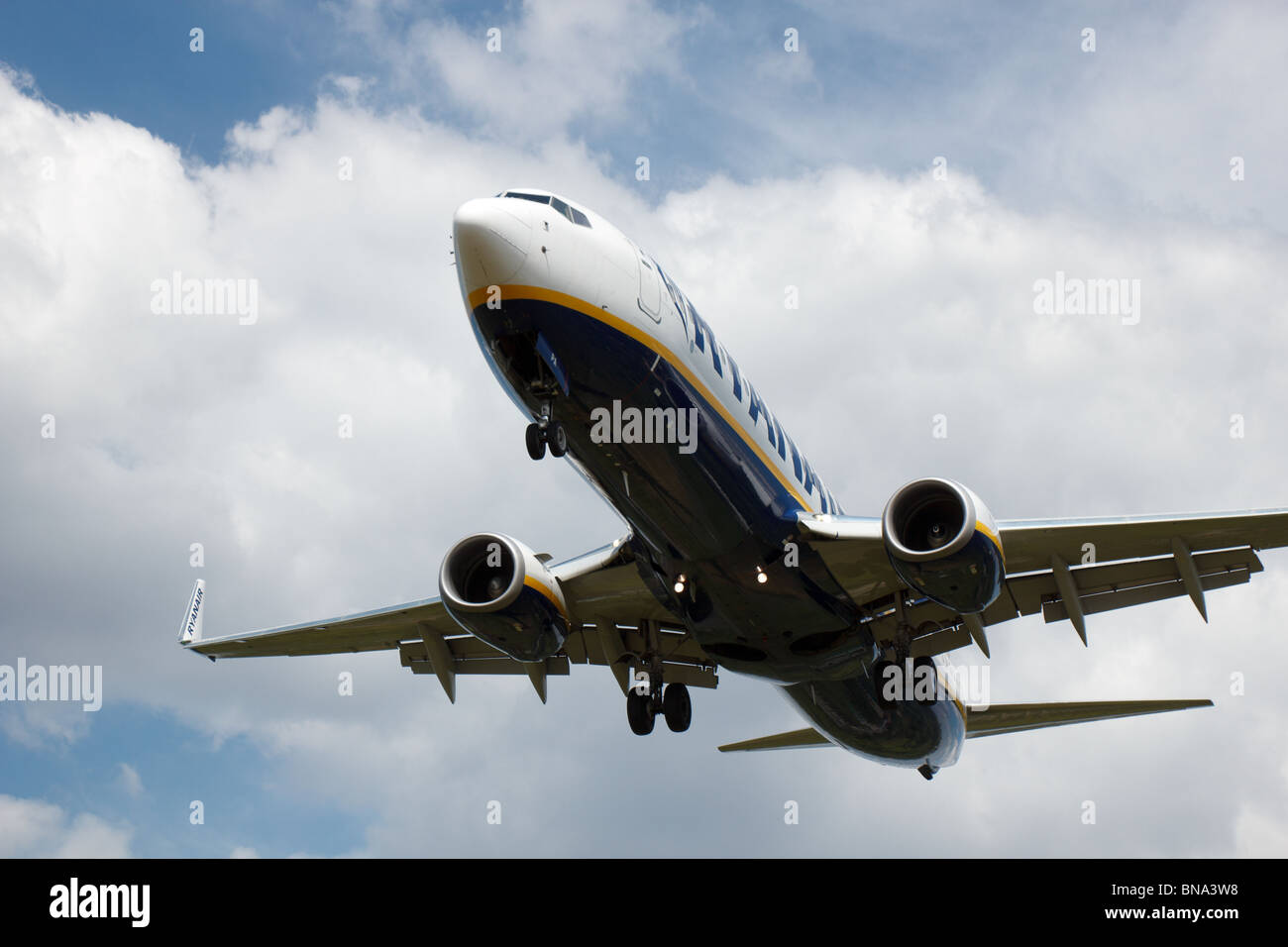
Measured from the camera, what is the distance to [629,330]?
15992 millimetres

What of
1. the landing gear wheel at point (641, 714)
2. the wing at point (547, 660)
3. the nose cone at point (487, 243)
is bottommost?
the landing gear wheel at point (641, 714)

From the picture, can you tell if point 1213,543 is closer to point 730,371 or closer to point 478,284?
point 730,371

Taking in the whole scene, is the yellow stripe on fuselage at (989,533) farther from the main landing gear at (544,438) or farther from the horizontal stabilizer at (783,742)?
the horizontal stabilizer at (783,742)

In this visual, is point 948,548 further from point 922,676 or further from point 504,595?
point 504,595

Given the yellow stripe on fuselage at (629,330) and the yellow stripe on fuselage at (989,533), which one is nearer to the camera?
the yellow stripe on fuselage at (629,330)

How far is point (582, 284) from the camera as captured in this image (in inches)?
612

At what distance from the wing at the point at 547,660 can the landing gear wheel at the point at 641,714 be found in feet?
3.04

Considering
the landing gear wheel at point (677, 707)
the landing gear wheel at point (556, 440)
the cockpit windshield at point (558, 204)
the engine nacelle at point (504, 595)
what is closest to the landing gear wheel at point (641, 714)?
the landing gear wheel at point (677, 707)

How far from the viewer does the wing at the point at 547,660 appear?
2147cm

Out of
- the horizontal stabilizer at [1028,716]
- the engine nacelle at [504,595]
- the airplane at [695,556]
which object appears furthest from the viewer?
the horizontal stabilizer at [1028,716]

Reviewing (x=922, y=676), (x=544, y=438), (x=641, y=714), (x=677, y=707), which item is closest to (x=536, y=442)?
(x=544, y=438)

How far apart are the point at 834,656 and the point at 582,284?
831 cm

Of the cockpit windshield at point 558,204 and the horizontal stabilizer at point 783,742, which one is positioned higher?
the cockpit windshield at point 558,204
